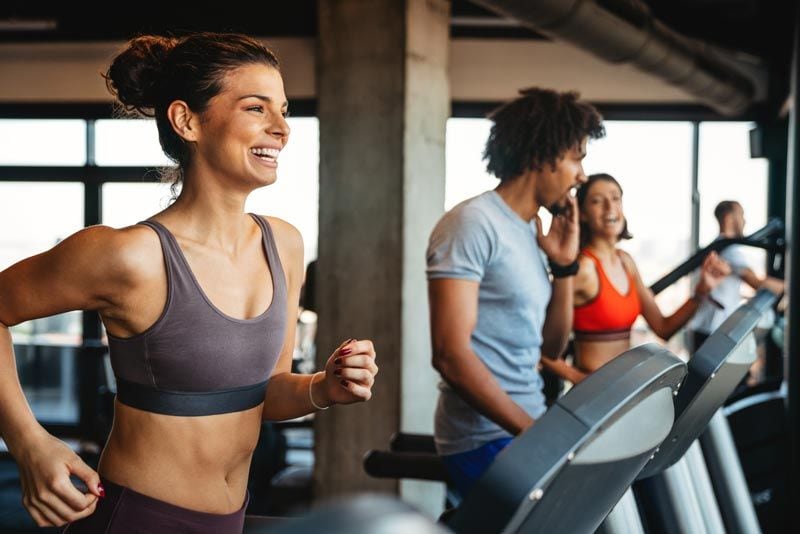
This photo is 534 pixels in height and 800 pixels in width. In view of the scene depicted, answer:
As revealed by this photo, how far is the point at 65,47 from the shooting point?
7.45 m

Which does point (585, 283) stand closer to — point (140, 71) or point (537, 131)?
point (537, 131)

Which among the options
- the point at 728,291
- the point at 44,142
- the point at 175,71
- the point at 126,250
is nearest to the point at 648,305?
the point at 175,71

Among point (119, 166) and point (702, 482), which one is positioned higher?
point (119, 166)

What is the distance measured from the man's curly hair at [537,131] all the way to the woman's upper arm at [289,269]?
2.46 feet

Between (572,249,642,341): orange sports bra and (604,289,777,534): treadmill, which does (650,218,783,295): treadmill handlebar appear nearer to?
(572,249,642,341): orange sports bra

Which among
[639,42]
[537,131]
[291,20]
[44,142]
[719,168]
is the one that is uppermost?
[291,20]

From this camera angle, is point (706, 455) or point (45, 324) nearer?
point (706, 455)

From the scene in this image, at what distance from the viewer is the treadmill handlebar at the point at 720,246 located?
3525mm

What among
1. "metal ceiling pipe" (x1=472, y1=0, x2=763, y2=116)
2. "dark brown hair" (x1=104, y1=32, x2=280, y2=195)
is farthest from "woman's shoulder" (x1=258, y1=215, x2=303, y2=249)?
"metal ceiling pipe" (x1=472, y1=0, x2=763, y2=116)

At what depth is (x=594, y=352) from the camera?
9.44ft

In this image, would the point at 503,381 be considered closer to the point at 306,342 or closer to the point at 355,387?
the point at 355,387

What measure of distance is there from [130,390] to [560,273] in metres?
1.37

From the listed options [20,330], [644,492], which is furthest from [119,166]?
[644,492]

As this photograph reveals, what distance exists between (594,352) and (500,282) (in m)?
0.91
